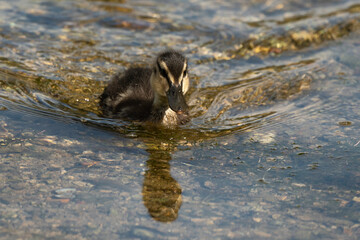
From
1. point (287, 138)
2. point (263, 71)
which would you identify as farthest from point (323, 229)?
point (263, 71)

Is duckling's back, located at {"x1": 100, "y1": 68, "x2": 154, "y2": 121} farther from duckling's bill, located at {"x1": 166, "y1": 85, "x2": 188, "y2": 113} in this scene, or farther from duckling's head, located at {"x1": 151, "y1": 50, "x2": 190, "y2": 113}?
duckling's bill, located at {"x1": 166, "y1": 85, "x2": 188, "y2": 113}

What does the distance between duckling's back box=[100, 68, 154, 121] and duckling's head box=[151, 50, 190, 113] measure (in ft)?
1.04

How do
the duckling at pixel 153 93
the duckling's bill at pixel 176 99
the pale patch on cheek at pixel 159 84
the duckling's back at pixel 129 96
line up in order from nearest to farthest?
the duckling's bill at pixel 176 99 < the duckling at pixel 153 93 < the pale patch on cheek at pixel 159 84 < the duckling's back at pixel 129 96

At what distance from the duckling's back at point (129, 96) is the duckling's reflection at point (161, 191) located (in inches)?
44.6

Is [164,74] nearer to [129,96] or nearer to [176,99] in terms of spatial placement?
[176,99]

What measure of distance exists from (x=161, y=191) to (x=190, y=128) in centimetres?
159

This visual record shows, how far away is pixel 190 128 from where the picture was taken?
19.1 ft

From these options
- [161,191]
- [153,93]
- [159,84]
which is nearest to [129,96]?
[153,93]

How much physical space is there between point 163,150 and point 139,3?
5.43 metres

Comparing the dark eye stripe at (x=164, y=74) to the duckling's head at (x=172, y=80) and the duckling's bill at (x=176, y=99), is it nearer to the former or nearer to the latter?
the duckling's head at (x=172, y=80)

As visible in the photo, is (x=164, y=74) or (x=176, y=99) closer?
(x=176, y=99)

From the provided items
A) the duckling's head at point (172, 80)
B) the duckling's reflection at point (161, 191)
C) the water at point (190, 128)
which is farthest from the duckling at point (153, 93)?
the duckling's reflection at point (161, 191)

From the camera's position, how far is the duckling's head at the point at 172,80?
5.40 m

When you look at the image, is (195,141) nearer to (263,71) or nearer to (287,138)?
(287,138)
